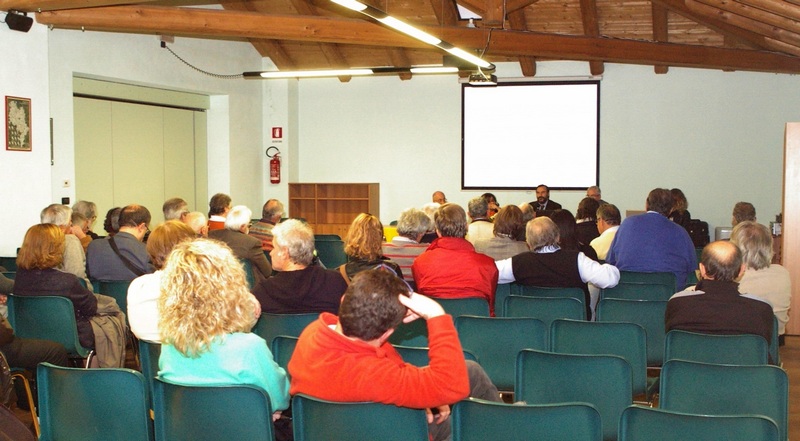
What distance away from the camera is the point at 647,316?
186 inches

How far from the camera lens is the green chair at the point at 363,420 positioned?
97.9 inches

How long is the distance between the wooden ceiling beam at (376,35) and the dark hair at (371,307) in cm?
712

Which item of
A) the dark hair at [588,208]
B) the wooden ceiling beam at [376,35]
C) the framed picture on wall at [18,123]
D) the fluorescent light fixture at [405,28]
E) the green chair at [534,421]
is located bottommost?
the green chair at [534,421]

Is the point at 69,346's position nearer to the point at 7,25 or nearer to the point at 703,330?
the point at 703,330

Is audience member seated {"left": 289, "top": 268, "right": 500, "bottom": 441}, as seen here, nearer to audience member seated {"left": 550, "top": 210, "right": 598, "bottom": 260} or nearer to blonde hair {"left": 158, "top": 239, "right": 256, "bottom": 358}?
blonde hair {"left": 158, "top": 239, "right": 256, "bottom": 358}

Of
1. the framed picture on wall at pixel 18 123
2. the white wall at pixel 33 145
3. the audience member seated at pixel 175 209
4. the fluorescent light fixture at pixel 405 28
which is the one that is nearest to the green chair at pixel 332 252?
the audience member seated at pixel 175 209

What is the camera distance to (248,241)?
6.54 m

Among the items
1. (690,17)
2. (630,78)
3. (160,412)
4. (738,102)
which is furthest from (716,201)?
(160,412)

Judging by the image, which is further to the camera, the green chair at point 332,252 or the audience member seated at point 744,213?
the green chair at point 332,252

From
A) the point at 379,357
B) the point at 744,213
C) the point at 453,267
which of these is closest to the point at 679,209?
the point at 744,213

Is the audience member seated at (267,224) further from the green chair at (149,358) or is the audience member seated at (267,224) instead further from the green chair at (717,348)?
the green chair at (717,348)

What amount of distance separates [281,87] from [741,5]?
7827mm

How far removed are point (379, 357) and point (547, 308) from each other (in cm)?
246

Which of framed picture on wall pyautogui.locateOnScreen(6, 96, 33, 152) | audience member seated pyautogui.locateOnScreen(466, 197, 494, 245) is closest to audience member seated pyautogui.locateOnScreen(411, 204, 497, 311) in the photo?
audience member seated pyautogui.locateOnScreen(466, 197, 494, 245)
